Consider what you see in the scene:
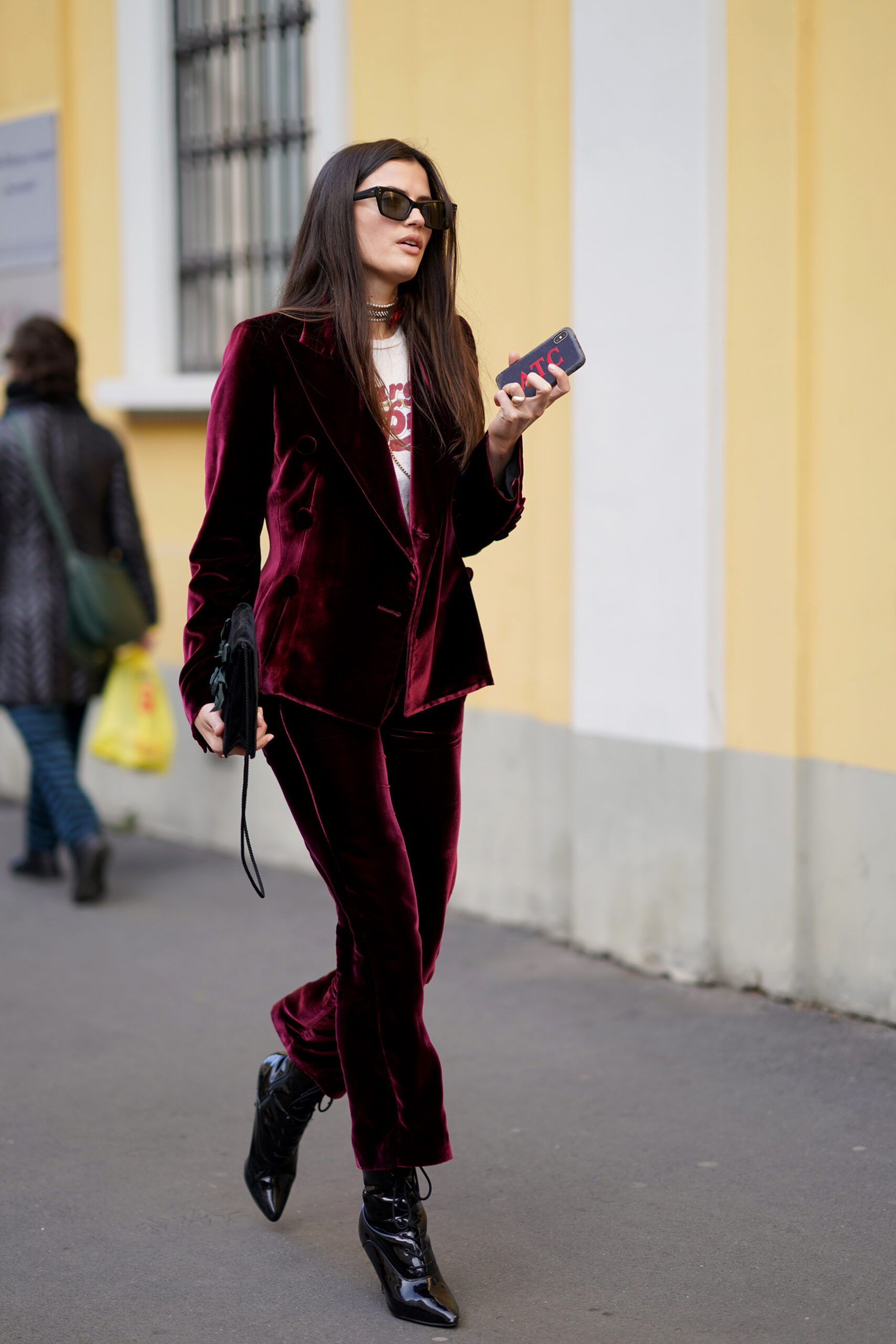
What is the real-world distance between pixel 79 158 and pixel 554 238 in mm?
3211

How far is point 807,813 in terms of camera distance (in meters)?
4.95

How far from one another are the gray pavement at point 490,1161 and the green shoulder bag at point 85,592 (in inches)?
47.0

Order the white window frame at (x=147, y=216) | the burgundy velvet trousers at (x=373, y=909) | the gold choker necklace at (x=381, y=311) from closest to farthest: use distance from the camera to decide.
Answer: the burgundy velvet trousers at (x=373, y=909) < the gold choker necklace at (x=381, y=311) < the white window frame at (x=147, y=216)

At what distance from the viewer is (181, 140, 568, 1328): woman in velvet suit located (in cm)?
311

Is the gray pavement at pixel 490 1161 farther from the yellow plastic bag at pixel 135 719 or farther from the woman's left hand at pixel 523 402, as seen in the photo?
the woman's left hand at pixel 523 402

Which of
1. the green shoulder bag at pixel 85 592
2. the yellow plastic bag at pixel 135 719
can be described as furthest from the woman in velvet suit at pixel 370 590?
the yellow plastic bag at pixel 135 719

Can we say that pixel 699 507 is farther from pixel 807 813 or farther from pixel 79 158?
pixel 79 158

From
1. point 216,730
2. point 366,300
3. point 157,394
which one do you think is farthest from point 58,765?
point 366,300

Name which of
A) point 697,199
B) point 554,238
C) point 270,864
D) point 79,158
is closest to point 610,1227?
point 697,199

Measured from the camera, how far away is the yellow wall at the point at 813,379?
4.64m

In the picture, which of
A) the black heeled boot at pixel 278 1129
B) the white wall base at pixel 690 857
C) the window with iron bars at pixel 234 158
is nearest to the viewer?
the black heeled boot at pixel 278 1129

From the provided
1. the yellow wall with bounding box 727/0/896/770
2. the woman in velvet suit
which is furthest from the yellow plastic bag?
the woman in velvet suit

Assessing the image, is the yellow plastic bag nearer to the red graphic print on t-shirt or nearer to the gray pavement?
the gray pavement

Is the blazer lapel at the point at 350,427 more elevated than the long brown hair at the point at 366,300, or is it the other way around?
the long brown hair at the point at 366,300
